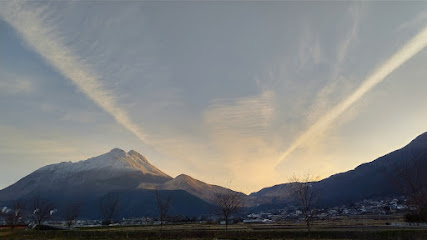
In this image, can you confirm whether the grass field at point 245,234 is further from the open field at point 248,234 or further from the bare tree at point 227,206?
the bare tree at point 227,206

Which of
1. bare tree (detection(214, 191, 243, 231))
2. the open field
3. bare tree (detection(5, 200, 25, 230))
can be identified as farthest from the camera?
bare tree (detection(5, 200, 25, 230))

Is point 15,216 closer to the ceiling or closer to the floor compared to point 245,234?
closer to the ceiling

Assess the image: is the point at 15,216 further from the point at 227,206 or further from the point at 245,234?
the point at 245,234

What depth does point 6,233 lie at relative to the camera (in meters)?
62.9

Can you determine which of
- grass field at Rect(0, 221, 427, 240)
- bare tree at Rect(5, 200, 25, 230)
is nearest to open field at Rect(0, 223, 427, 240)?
grass field at Rect(0, 221, 427, 240)

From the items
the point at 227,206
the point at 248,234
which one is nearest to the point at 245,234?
the point at 248,234

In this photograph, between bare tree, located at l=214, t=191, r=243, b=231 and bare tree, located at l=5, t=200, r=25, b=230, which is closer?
bare tree, located at l=214, t=191, r=243, b=231

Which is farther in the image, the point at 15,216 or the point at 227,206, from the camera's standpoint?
the point at 15,216

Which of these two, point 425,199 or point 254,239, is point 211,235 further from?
point 425,199

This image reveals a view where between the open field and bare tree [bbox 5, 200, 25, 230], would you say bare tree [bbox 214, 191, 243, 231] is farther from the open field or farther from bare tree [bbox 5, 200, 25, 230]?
bare tree [bbox 5, 200, 25, 230]

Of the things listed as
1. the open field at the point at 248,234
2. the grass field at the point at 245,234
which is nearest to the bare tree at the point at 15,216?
the open field at the point at 248,234

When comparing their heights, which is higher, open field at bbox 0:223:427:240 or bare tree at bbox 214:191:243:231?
bare tree at bbox 214:191:243:231

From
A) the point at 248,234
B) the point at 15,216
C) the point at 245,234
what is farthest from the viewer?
the point at 15,216

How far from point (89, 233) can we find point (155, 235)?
13.9 meters
